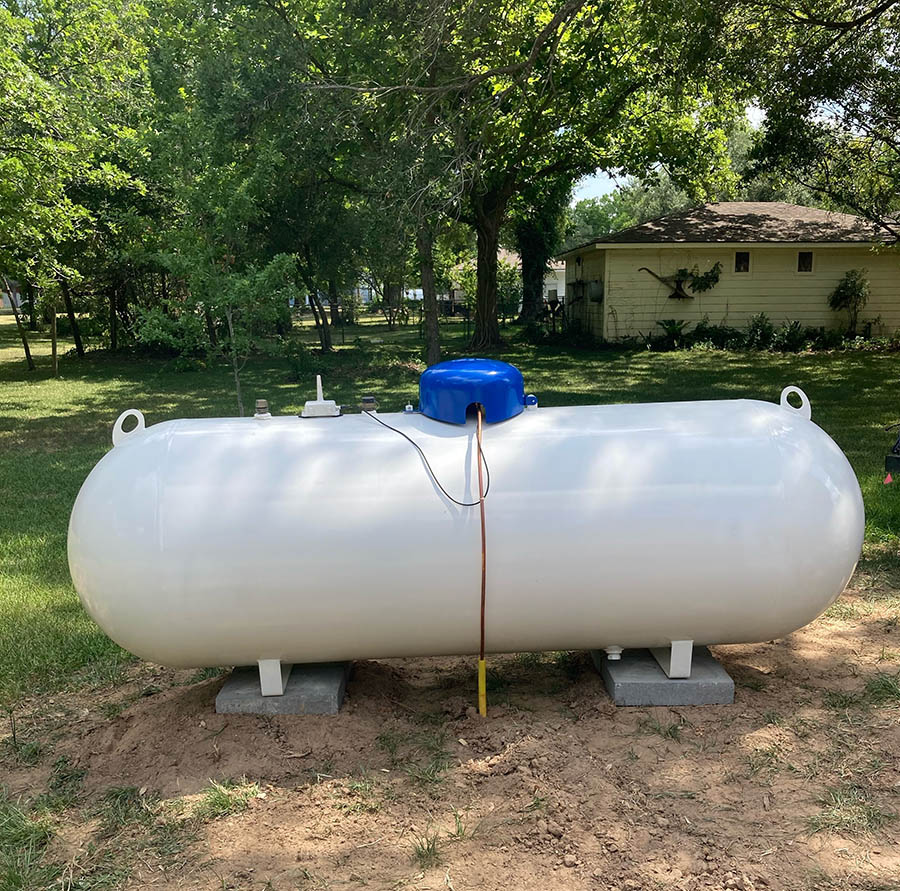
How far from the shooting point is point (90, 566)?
3.05 metres

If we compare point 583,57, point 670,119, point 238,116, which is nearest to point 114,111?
point 238,116

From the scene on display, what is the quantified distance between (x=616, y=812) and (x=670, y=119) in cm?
1778

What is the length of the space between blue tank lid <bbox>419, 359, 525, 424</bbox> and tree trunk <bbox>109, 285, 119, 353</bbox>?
62.4 ft

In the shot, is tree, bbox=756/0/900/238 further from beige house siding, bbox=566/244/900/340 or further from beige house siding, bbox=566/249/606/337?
beige house siding, bbox=566/249/606/337

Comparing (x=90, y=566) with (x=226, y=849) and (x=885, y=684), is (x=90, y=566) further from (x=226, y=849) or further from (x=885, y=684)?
(x=885, y=684)

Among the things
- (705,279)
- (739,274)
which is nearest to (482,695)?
(705,279)

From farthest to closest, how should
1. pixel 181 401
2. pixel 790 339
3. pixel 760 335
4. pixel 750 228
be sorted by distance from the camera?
1. pixel 750 228
2. pixel 760 335
3. pixel 790 339
4. pixel 181 401

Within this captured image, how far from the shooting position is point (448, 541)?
3.04 meters

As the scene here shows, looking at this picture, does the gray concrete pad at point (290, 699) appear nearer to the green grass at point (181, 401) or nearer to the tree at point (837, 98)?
the green grass at point (181, 401)

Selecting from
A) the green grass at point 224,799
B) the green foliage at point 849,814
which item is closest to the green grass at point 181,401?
the green grass at point 224,799

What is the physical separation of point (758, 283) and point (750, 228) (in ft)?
5.58

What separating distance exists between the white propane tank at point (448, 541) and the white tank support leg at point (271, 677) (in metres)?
0.05

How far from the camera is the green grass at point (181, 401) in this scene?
4387 mm

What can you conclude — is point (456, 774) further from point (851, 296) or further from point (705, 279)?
point (851, 296)
